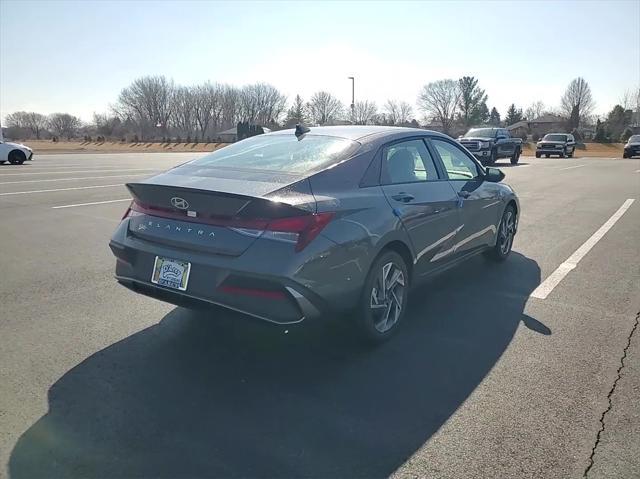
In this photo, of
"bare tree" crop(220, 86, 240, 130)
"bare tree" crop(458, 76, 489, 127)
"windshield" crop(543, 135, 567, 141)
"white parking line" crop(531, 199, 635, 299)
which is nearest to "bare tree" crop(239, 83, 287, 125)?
"bare tree" crop(220, 86, 240, 130)

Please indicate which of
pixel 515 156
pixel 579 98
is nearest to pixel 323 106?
pixel 579 98

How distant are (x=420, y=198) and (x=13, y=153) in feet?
79.0

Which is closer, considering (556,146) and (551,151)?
(556,146)

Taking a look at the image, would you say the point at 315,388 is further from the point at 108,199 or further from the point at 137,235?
the point at 108,199

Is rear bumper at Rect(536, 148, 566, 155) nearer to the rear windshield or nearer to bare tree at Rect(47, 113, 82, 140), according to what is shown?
the rear windshield

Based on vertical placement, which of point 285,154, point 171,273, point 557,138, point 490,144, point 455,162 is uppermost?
point 285,154

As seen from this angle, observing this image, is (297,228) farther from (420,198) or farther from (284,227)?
(420,198)

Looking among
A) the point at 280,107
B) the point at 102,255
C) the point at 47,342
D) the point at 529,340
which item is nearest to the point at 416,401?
the point at 529,340

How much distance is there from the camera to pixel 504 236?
6.19 metres

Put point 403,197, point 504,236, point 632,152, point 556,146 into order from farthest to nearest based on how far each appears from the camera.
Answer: point 632,152, point 556,146, point 504,236, point 403,197

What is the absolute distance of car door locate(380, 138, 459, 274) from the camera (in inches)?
156

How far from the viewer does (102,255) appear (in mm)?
6281

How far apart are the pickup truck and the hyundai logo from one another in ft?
74.6

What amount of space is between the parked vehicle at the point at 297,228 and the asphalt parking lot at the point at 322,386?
11.1 inches
